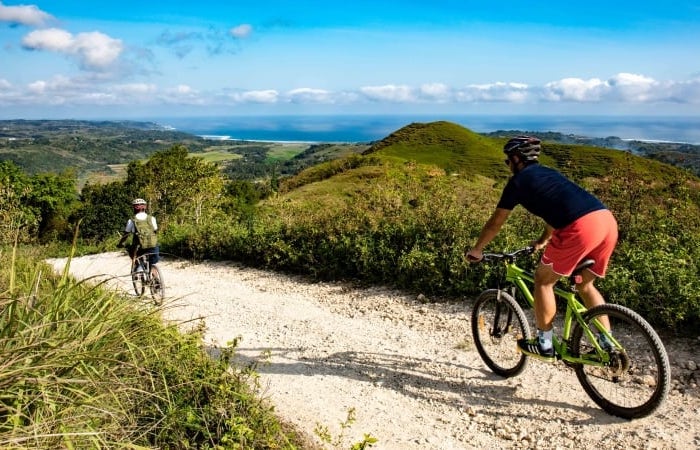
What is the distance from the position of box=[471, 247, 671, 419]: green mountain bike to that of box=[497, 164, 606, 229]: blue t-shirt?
52cm

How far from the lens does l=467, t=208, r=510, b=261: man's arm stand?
5078mm

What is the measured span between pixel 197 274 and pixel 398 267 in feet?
18.8

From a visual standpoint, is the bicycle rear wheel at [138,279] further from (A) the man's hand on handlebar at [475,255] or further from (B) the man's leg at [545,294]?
(B) the man's leg at [545,294]

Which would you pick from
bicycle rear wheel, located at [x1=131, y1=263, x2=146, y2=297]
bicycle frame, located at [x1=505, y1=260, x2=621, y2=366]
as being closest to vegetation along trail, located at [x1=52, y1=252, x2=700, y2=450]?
bicycle frame, located at [x1=505, y1=260, x2=621, y2=366]

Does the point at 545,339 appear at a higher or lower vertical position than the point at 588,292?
lower

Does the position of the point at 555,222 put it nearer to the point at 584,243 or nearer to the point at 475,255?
the point at 584,243

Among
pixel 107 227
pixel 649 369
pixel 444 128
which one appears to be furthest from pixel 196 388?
pixel 444 128

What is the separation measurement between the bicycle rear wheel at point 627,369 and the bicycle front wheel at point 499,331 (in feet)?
2.41

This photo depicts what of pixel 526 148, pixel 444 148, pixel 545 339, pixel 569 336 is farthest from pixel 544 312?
pixel 444 148

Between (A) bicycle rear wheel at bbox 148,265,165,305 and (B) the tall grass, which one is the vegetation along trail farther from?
(A) bicycle rear wheel at bbox 148,265,165,305

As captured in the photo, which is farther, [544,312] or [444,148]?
[444,148]

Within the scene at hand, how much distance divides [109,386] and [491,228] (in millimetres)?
3818

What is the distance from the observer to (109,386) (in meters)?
4.11

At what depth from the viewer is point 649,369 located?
17.5ft
